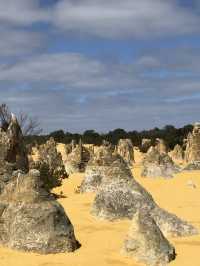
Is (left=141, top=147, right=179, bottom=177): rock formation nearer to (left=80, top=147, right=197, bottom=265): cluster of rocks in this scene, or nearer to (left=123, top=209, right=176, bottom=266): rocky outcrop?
(left=80, top=147, right=197, bottom=265): cluster of rocks

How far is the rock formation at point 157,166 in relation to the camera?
21.8 m

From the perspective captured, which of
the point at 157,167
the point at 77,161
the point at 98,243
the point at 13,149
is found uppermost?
the point at 13,149

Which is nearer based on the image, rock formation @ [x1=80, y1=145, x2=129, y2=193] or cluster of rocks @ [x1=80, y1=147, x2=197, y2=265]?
cluster of rocks @ [x1=80, y1=147, x2=197, y2=265]

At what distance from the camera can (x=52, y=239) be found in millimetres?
8125

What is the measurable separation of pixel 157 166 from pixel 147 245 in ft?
46.2

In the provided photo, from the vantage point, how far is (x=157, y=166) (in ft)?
72.4

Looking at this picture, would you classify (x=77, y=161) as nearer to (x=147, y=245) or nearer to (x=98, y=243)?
(x=98, y=243)

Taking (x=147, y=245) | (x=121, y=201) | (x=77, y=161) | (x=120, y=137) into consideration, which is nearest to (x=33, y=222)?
(x=147, y=245)

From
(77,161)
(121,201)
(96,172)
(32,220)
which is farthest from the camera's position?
(77,161)

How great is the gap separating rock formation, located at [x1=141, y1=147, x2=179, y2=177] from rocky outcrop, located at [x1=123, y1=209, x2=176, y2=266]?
43.8 feet

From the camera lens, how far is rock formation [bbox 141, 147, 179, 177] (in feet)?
71.6

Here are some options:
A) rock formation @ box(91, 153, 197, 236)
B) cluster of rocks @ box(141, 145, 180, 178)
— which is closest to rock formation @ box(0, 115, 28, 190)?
rock formation @ box(91, 153, 197, 236)

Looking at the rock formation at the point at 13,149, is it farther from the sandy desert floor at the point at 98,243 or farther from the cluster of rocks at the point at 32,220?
the cluster of rocks at the point at 32,220

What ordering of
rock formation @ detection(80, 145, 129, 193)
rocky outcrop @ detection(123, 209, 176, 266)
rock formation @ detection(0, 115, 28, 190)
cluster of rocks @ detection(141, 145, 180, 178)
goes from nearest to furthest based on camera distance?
1. rocky outcrop @ detection(123, 209, 176, 266)
2. rock formation @ detection(0, 115, 28, 190)
3. rock formation @ detection(80, 145, 129, 193)
4. cluster of rocks @ detection(141, 145, 180, 178)
